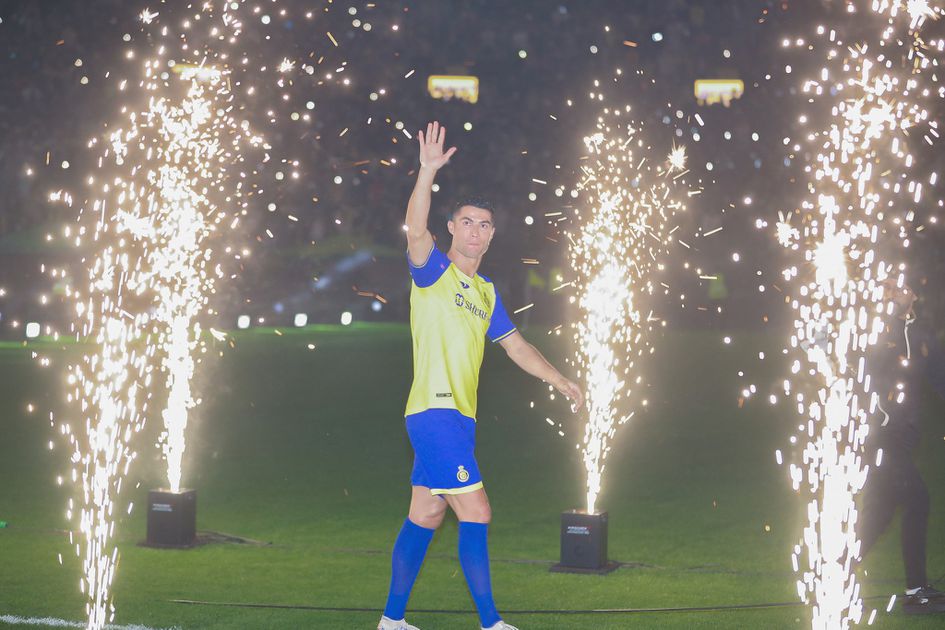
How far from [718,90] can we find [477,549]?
2989 cm

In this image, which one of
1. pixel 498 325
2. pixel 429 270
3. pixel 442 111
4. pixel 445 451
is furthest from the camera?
pixel 442 111

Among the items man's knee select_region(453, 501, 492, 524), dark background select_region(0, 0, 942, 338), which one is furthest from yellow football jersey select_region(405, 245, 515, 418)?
dark background select_region(0, 0, 942, 338)

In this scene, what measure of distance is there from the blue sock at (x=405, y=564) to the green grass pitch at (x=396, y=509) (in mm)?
759

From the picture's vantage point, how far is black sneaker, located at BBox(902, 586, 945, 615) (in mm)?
8141

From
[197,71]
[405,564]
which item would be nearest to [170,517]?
[405,564]

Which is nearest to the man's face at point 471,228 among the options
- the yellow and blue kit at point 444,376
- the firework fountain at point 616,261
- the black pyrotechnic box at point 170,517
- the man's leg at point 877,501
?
the yellow and blue kit at point 444,376

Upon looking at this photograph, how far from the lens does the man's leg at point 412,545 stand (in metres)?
7.07

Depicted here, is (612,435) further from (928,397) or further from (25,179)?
(25,179)

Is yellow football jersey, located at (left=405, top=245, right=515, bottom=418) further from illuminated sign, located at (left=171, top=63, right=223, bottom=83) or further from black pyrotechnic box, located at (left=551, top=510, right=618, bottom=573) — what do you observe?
illuminated sign, located at (left=171, top=63, right=223, bottom=83)

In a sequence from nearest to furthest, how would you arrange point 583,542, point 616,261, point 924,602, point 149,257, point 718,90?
point 924,602
point 583,542
point 149,257
point 616,261
point 718,90

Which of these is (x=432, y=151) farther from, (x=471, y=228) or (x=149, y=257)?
(x=149, y=257)

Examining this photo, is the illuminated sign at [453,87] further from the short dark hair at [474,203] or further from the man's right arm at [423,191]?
the man's right arm at [423,191]

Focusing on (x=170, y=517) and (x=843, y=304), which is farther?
(x=170, y=517)

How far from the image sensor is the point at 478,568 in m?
6.96
